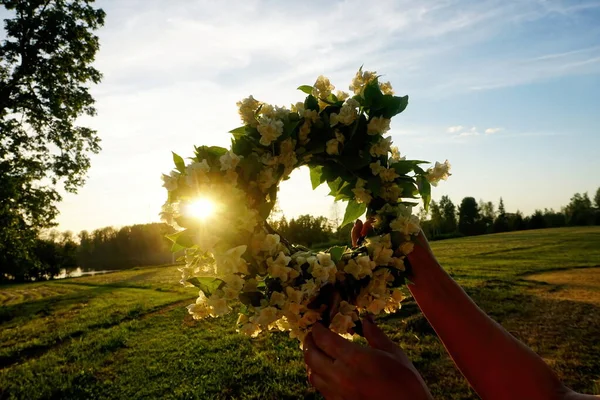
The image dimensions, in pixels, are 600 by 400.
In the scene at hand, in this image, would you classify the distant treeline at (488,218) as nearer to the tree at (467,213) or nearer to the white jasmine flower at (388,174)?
the tree at (467,213)

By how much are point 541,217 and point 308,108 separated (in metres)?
88.6

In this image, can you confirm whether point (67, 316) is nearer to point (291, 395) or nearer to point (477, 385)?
point (291, 395)

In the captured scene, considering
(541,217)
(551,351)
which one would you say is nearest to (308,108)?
(551,351)

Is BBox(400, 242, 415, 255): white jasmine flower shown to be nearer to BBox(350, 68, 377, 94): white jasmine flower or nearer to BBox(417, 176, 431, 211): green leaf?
BBox(417, 176, 431, 211): green leaf

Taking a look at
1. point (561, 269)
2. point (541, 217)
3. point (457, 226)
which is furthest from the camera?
point (457, 226)

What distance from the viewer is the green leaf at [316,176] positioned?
10.1ft

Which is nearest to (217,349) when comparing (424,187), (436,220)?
(424,187)

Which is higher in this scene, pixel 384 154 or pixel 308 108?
A: pixel 308 108

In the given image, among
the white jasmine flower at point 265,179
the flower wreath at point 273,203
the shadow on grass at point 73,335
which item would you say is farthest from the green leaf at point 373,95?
the shadow on grass at point 73,335

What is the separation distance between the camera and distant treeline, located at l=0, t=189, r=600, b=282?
161 ft

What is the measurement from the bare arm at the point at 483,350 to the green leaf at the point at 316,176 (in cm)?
109

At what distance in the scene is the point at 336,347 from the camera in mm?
1857

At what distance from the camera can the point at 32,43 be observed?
17.3 meters

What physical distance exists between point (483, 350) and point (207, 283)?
155cm
